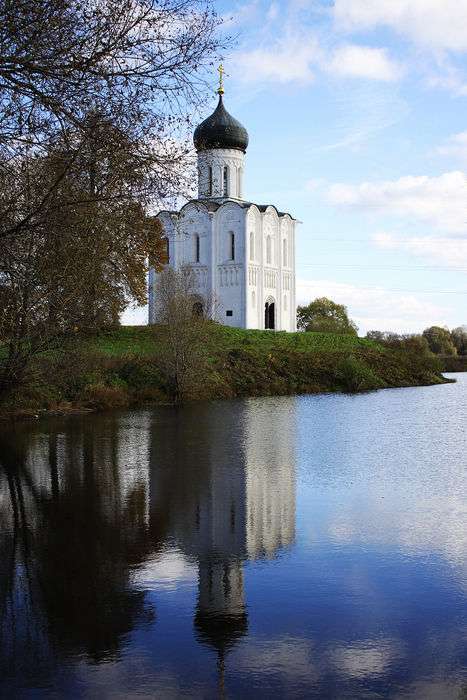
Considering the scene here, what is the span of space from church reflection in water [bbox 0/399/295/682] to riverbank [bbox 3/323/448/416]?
775 cm

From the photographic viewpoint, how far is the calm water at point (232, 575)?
462 cm

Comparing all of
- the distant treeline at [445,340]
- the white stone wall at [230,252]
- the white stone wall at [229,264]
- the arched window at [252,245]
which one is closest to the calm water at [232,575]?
the white stone wall at [229,264]

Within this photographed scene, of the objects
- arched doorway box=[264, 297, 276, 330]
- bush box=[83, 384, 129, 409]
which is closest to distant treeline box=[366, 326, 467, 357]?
arched doorway box=[264, 297, 276, 330]

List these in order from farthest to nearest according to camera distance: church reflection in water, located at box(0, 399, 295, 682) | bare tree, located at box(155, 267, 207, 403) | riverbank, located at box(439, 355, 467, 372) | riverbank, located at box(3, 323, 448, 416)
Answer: riverbank, located at box(439, 355, 467, 372), bare tree, located at box(155, 267, 207, 403), riverbank, located at box(3, 323, 448, 416), church reflection in water, located at box(0, 399, 295, 682)

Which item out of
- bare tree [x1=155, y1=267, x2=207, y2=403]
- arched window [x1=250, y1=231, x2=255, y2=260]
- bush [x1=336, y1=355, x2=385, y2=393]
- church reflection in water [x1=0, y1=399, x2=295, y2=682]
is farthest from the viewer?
arched window [x1=250, y1=231, x2=255, y2=260]

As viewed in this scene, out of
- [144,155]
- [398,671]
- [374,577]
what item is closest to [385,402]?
[144,155]

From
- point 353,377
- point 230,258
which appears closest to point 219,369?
point 353,377

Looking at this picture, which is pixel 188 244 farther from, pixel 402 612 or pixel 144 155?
pixel 402 612

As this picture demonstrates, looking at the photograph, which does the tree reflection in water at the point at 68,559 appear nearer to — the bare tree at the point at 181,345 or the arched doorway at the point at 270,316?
the bare tree at the point at 181,345

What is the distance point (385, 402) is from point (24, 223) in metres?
22.5

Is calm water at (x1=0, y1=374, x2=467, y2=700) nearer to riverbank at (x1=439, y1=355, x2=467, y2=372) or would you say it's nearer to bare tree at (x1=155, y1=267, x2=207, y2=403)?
bare tree at (x1=155, y1=267, x2=207, y2=403)

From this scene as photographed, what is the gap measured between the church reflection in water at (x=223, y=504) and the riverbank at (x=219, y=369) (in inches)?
300

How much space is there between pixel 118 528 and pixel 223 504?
171cm

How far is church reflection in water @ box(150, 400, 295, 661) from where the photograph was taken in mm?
A: 5898
